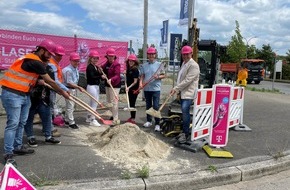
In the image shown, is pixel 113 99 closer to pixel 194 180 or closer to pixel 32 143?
pixel 32 143

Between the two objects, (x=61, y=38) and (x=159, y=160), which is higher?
(x=61, y=38)

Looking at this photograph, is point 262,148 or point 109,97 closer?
point 262,148

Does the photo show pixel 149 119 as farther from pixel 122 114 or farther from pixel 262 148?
pixel 262 148

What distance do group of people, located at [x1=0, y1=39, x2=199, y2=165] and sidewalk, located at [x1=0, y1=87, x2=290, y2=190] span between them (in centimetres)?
37

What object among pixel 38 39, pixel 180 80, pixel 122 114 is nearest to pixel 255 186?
pixel 180 80

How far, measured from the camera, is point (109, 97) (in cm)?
815

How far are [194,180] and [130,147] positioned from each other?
140 cm

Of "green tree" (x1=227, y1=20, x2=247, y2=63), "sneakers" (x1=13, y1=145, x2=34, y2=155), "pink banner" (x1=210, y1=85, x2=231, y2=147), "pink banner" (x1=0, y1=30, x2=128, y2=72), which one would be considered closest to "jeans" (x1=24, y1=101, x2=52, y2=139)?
"sneakers" (x1=13, y1=145, x2=34, y2=155)

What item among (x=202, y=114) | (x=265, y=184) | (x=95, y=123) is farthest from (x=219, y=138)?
(x=95, y=123)

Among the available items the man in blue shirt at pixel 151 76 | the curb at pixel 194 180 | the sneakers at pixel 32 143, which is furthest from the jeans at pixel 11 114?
the man in blue shirt at pixel 151 76

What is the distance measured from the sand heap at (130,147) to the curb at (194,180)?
547 mm

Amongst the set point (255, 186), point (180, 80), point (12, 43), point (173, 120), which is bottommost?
point (255, 186)

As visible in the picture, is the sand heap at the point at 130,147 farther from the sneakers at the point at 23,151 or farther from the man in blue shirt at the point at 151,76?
the man in blue shirt at the point at 151,76

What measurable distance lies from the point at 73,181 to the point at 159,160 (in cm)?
158
